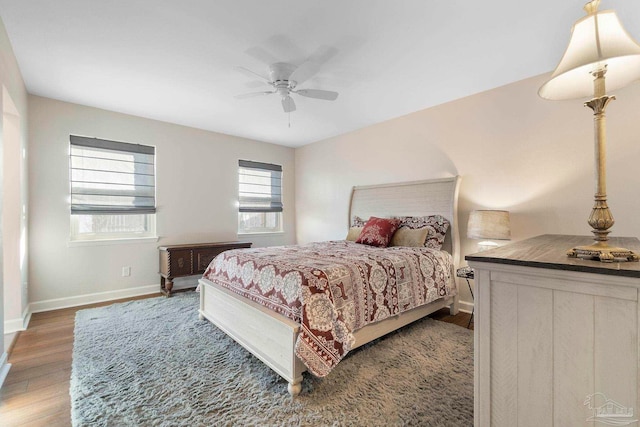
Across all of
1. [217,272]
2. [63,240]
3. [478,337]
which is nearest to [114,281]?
[63,240]

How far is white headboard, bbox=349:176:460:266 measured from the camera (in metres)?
3.38

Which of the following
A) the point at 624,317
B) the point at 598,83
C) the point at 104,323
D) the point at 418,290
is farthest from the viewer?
the point at 104,323

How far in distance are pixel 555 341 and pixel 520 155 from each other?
266cm

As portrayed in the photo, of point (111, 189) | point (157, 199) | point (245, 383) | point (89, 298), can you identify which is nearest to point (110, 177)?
point (111, 189)

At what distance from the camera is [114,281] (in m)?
3.83

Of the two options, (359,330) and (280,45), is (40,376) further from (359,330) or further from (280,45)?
(280,45)

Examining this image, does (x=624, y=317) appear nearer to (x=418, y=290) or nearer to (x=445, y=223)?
(x=418, y=290)

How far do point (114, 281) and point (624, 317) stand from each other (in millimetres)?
4807

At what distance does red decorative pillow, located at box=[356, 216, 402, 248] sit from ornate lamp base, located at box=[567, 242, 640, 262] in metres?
2.40

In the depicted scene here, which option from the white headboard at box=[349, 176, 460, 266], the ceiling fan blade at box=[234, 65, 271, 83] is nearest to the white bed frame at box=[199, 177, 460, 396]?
the white headboard at box=[349, 176, 460, 266]

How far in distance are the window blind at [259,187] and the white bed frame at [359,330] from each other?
5.72 feet

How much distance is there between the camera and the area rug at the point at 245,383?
1.61 metres

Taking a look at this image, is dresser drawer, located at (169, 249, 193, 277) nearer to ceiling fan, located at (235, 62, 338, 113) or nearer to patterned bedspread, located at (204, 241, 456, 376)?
patterned bedspread, located at (204, 241, 456, 376)

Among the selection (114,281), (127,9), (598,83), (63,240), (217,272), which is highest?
(127,9)
